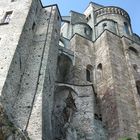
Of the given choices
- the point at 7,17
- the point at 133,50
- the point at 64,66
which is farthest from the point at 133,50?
the point at 7,17

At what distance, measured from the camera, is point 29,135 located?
13.7 meters

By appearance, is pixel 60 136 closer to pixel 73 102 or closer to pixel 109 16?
pixel 73 102

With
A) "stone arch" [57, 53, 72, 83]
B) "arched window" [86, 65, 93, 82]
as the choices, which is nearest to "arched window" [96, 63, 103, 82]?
"arched window" [86, 65, 93, 82]

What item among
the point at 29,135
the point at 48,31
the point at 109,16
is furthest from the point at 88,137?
the point at 109,16

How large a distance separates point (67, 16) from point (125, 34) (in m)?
6.80

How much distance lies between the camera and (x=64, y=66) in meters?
23.2

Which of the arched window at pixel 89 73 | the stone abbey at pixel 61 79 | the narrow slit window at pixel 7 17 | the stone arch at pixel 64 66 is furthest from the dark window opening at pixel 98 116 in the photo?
the narrow slit window at pixel 7 17

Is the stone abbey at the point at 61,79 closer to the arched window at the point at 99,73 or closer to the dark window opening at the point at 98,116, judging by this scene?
the arched window at the point at 99,73

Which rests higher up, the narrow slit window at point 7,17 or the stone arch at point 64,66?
the narrow slit window at point 7,17

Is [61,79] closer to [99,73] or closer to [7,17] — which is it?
[99,73]

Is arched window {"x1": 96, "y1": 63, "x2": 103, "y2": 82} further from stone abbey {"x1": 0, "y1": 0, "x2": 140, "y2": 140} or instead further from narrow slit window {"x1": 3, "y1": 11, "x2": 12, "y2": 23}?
narrow slit window {"x1": 3, "y1": 11, "x2": 12, "y2": 23}

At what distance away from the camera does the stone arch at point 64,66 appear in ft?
73.9

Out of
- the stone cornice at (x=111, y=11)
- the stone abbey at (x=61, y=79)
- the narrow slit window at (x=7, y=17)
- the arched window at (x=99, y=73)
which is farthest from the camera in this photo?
the stone cornice at (x=111, y=11)

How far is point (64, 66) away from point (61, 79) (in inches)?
54.0
